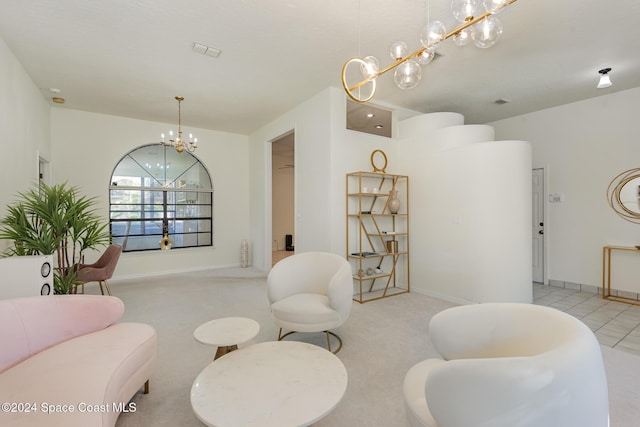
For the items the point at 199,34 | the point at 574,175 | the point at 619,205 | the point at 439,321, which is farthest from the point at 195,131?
the point at 619,205

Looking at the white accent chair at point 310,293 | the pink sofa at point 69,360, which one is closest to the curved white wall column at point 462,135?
the white accent chair at point 310,293

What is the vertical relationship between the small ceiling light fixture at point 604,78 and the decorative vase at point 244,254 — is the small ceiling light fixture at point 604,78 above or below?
above

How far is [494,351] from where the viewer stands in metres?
1.55

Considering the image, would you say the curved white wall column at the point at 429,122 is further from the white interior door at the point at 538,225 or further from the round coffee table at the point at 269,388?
the round coffee table at the point at 269,388

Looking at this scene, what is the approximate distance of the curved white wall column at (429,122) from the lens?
460cm

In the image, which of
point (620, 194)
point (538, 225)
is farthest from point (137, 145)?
point (620, 194)

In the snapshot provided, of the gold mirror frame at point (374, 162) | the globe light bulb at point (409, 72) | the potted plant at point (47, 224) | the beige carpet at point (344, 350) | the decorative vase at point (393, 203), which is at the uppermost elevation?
the globe light bulb at point (409, 72)

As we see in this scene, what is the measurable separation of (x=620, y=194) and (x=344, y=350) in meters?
4.64

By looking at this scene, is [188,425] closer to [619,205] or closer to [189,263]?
[189,263]

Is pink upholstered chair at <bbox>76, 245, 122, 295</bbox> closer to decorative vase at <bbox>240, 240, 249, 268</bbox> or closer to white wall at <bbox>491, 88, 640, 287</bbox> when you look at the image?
decorative vase at <bbox>240, 240, 249, 268</bbox>

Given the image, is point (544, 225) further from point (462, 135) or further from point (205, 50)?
point (205, 50)

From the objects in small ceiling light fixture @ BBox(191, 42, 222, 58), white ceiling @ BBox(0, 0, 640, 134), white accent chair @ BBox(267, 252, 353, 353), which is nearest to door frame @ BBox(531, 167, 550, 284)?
white ceiling @ BBox(0, 0, 640, 134)

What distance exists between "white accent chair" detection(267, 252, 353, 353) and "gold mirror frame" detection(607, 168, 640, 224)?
4.35 m

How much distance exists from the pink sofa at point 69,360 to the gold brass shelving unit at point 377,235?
282cm
